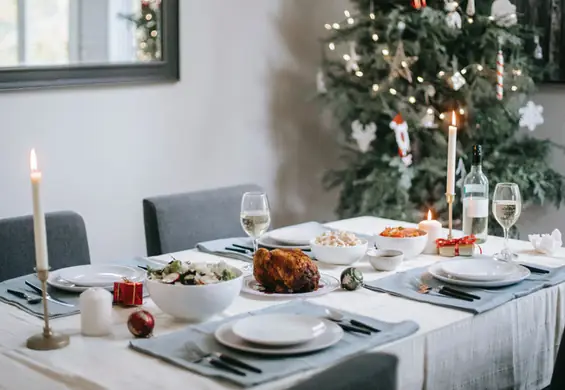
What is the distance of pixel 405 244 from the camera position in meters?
2.31

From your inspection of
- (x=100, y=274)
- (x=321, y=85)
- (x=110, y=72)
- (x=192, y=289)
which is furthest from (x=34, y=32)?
(x=192, y=289)

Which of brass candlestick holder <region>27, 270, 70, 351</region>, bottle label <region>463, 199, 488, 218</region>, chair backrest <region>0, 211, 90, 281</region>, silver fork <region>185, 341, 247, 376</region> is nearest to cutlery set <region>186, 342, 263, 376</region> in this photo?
silver fork <region>185, 341, 247, 376</region>

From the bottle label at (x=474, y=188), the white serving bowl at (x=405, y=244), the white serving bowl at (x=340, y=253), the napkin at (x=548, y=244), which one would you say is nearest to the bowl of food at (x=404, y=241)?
the white serving bowl at (x=405, y=244)

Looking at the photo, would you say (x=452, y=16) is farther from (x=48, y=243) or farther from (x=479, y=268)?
(x=48, y=243)

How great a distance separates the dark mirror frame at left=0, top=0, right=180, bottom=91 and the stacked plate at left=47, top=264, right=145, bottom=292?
4.51 feet

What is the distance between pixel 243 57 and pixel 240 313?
2481 millimetres

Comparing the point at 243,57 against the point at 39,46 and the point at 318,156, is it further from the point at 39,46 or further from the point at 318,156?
the point at 39,46

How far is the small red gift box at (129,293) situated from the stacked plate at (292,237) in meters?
0.60

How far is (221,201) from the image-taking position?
2.85 m

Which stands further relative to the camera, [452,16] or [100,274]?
[452,16]

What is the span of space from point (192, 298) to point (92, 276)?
47 cm

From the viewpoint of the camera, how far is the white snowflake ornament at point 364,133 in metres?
3.93

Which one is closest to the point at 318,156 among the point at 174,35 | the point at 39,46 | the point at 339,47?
the point at 339,47

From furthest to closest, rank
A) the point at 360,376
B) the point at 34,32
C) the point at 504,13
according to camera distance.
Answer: the point at 504,13 < the point at 34,32 < the point at 360,376
